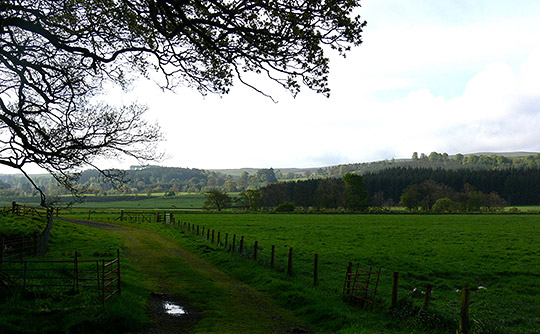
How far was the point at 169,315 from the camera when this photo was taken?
12.1 m

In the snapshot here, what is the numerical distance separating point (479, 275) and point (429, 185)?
408 ft

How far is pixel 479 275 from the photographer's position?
2284 cm

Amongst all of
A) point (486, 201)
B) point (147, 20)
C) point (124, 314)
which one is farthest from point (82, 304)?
point (486, 201)

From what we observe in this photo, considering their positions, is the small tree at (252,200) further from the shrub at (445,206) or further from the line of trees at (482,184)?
the line of trees at (482,184)

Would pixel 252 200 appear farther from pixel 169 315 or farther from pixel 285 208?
pixel 169 315

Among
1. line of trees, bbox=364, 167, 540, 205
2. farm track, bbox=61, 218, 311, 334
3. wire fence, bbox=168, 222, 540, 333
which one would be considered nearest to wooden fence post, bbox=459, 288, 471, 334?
wire fence, bbox=168, 222, 540, 333

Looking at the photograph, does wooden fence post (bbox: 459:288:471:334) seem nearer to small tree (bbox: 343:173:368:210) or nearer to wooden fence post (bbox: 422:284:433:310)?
wooden fence post (bbox: 422:284:433:310)

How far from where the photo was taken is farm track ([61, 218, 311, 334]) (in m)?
11.1

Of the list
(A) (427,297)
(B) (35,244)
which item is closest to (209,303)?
(A) (427,297)

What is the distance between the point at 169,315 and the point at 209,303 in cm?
166

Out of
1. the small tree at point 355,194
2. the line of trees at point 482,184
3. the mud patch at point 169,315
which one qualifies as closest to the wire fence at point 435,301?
the mud patch at point 169,315

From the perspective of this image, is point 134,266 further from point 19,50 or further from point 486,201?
point 486,201

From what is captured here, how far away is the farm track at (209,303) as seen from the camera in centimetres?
1109

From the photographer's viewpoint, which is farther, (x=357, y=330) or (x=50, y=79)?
(x=50, y=79)
